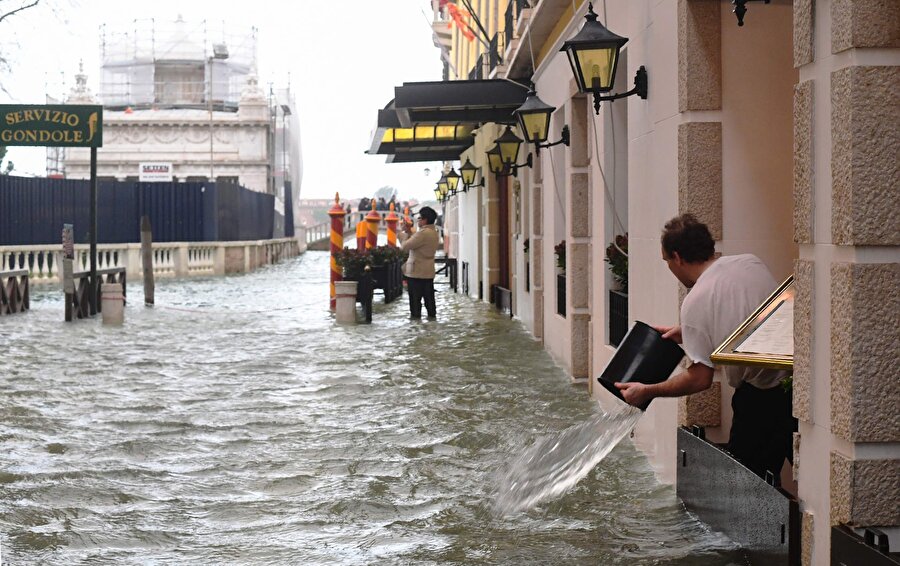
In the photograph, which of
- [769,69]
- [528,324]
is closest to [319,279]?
[528,324]

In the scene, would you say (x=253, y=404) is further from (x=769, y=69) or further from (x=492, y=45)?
(x=492, y=45)

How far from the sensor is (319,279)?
1348 inches

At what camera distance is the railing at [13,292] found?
19609 mm

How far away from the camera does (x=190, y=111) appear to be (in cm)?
8119

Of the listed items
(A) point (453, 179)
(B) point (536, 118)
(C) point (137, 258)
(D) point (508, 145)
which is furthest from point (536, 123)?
(C) point (137, 258)

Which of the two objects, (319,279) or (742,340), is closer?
(742,340)

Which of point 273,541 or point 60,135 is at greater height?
point 60,135

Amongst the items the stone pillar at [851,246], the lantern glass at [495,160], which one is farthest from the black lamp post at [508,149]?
the stone pillar at [851,246]

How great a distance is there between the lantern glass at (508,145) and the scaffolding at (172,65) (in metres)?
73.7

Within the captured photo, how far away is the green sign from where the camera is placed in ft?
62.1

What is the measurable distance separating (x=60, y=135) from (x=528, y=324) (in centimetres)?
836

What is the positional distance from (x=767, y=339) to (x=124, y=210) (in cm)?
3543

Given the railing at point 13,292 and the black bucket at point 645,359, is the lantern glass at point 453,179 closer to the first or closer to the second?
the railing at point 13,292

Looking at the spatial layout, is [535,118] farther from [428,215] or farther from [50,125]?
[50,125]
